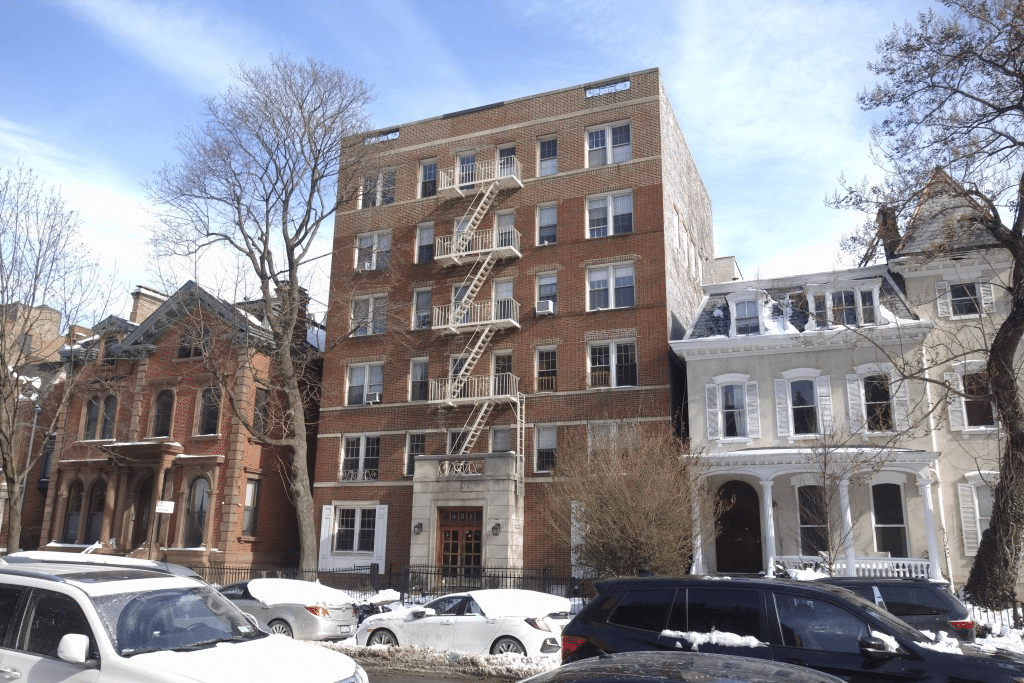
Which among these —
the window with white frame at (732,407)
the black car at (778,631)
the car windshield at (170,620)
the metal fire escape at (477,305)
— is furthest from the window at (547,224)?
the car windshield at (170,620)

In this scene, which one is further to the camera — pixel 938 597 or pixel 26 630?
pixel 938 597

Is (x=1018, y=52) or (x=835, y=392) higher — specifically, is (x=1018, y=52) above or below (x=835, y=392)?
above

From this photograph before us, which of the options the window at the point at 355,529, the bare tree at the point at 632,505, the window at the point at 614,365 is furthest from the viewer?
the window at the point at 355,529

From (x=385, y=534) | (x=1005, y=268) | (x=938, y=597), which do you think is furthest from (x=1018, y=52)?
(x=385, y=534)

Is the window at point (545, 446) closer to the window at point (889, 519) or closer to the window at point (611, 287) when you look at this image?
the window at point (611, 287)

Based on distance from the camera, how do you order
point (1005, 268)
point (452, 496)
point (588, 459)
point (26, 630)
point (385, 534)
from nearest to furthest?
point (26, 630)
point (588, 459)
point (1005, 268)
point (452, 496)
point (385, 534)

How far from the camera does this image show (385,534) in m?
31.7

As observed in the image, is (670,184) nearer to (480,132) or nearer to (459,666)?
(480,132)

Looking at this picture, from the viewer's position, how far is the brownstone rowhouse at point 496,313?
2992 cm

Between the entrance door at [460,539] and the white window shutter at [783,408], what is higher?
the white window shutter at [783,408]

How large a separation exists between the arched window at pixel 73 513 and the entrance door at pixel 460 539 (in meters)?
16.6

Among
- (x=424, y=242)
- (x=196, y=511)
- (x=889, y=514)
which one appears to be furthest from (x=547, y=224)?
(x=196, y=511)

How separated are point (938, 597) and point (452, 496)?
1934 cm

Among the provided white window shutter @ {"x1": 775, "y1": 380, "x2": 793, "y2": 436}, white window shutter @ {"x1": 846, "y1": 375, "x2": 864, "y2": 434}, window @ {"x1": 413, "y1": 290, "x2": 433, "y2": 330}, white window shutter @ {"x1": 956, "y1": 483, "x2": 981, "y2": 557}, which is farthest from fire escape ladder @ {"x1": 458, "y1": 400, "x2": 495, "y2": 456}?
white window shutter @ {"x1": 956, "y1": 483, "x2": 981, "y2": 557}
